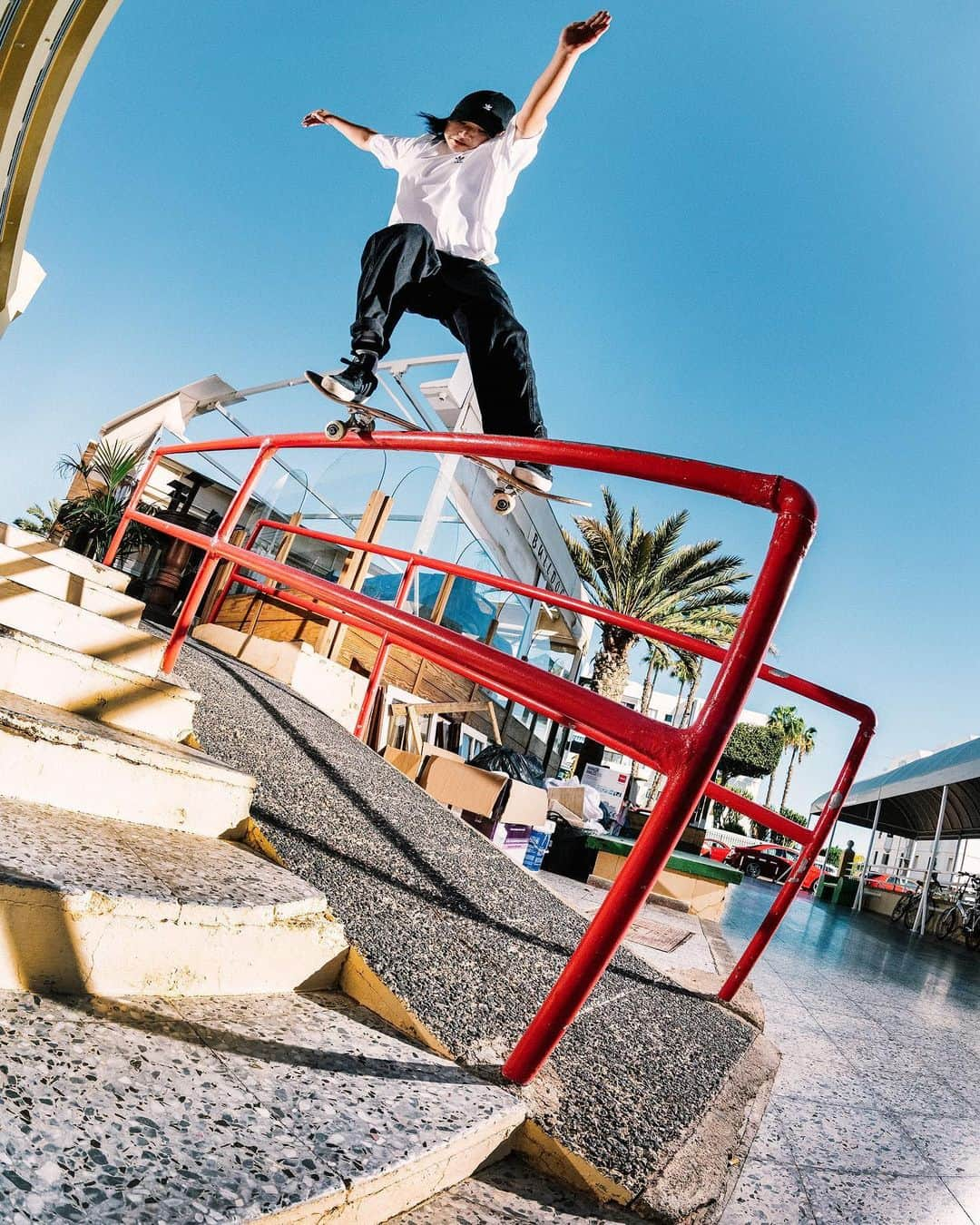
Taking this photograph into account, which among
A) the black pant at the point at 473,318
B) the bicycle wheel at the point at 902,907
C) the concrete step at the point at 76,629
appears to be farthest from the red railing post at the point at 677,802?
the bicycle wheel at the point at 902,907

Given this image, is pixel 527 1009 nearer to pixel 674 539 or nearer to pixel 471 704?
pixel 471 704

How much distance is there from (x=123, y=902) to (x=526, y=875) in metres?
1.84

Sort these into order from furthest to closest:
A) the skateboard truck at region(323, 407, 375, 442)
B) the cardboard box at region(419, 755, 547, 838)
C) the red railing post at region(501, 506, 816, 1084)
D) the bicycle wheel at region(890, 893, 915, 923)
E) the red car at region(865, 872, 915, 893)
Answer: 1. the red car at region(865, 872, 915, 893)
2. the bicycle wheel at region(890, 893, 915, 923)
3. the cardboard box at region(419, 755, 547, 838)
4. the skateboard truck at region(323, 407, 375, 442)
5. the red railing post at region(501, 506, 816, 1084)

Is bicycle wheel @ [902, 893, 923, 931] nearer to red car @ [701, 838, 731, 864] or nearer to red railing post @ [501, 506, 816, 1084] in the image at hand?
red car @ [701, 838, 731, 864]

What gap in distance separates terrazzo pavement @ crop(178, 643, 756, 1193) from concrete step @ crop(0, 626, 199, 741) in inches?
7.3

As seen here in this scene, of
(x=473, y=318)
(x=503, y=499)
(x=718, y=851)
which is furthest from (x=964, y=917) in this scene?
(x=473, y=318)

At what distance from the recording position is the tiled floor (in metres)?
1.38

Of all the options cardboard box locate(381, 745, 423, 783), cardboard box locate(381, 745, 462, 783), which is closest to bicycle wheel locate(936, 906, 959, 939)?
cardboard box locate(381, 745, 462, 783)

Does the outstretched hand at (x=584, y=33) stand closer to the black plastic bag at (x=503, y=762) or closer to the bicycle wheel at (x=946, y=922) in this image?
the black plastic bag at (x=503, y=762)

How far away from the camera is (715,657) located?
187 centimetres

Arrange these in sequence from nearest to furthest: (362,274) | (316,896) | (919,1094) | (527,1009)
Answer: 1. (316,896)
2. (527,1009)
3. (919,1094)
4. (362,274)

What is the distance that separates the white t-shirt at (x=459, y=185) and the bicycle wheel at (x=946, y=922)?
46.1 ft

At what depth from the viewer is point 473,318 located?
353cm

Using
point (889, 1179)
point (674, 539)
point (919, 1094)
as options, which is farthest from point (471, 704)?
point (674, 539)
